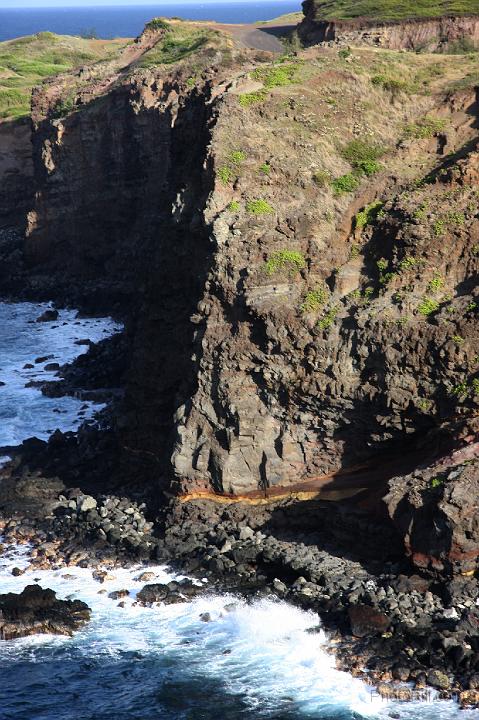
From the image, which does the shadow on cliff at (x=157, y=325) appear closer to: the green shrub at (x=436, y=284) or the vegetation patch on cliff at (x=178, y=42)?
the vegetation patch on cliff at (x=178, y=42)

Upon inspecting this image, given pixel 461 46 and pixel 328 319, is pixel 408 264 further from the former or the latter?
pixel 461 46

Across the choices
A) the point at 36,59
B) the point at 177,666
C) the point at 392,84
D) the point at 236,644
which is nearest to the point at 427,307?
the point at 392,84

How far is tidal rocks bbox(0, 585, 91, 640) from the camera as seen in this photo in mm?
31234

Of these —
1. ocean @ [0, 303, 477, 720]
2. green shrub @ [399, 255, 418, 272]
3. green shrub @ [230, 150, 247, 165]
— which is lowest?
ocean @ [0, 303, 477, 720]

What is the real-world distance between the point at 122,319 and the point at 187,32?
26323mm

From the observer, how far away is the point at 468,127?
37406 mm

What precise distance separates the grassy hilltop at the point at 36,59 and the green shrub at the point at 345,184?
59.7 metres

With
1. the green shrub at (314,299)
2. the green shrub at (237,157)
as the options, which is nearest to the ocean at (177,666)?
the green shrub at (314,299)

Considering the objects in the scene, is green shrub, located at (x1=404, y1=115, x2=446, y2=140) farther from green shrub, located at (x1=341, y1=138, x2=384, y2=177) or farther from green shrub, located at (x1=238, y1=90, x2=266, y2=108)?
green shrub, located at (x1=238, y1=90, x2=266, y2=108)

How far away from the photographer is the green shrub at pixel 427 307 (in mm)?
32750

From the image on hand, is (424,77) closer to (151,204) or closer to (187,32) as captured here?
(151,204)

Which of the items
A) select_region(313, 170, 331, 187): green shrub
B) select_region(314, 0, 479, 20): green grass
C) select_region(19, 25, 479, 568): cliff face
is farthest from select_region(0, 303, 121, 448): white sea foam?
select_region(314, 0, 479, 20): green grass

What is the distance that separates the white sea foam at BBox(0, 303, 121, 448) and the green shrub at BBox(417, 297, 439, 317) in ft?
64.7

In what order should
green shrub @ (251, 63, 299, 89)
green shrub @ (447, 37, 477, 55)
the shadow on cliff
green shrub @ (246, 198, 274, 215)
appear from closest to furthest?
green shrub @ (246, 198, 274, 215) → the shadow on cliff → green shrub @ (251, 63, 299, 89) → green shrub @ (447, 37, 477, 55)
